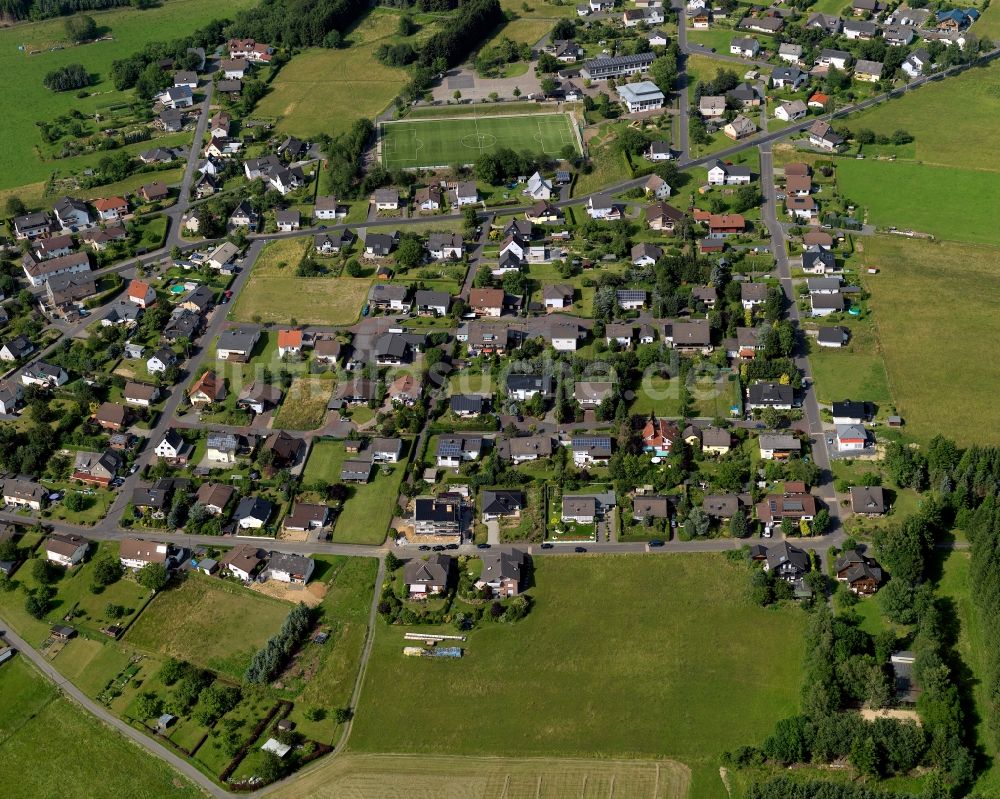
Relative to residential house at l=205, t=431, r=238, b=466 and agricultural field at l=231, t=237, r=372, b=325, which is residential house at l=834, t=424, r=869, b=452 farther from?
residential house at l=205, t=431, r=238, b=466

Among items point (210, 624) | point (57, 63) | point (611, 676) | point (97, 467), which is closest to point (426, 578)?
point (611, 676)

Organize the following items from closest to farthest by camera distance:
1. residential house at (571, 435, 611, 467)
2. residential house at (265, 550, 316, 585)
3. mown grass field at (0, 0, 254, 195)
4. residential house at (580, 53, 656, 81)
→ residential house at (265, 550, 316, 585)
residential house at (571, 435, 611, 467)
mown grass field at (0, 0, 254, 195)
residential house at (580, 53, 656, 81)

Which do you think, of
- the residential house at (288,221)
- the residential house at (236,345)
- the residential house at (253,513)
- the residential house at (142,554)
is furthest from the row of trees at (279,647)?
the residential house at (288,221)

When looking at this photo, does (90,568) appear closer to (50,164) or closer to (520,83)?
(50,164)

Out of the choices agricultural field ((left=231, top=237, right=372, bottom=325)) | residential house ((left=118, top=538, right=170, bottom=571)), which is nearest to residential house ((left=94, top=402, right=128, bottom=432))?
residential house ((left=118, top=538, right=170, bottom=571))

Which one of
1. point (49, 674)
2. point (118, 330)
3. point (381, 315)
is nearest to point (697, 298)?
point (381, 315)
